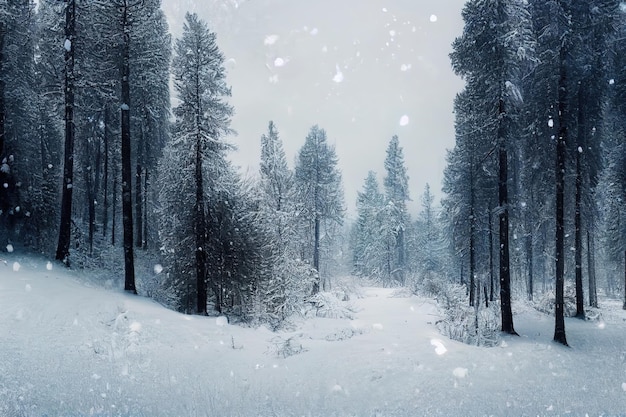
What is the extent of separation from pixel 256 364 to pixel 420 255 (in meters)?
52.6

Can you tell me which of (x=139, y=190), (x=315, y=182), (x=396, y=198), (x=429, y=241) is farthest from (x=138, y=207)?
(x=429, y=241)

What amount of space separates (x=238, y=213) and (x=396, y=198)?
113 ft

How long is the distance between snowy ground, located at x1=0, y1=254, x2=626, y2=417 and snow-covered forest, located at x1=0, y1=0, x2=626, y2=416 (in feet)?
0.21

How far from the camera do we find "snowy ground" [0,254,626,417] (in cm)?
696

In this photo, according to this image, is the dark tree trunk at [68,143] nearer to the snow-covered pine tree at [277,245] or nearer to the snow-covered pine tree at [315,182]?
the snow-covered pine tree at [277,245]

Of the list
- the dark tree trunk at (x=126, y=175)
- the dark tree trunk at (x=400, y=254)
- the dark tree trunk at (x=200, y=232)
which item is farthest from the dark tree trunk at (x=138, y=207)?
the dark tree trunk at (x=400, y=254)

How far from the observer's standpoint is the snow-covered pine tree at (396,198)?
4938 cm

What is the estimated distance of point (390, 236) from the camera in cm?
4891

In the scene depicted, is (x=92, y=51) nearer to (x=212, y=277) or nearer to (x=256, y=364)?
(x=212, y=277)

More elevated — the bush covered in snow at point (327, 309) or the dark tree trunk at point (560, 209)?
the dark tree trunk at point (560, 209)

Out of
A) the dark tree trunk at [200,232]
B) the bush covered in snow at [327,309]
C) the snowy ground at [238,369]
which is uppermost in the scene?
the dark tree trunk at [200,232]

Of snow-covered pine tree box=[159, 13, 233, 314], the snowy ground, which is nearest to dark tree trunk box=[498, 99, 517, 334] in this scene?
the snowy ground

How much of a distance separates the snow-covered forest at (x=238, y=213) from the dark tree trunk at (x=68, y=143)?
5cm

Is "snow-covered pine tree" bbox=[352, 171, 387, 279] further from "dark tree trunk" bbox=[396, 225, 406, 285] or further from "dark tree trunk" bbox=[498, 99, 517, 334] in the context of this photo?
"dark tree trunk" bbox=[498, 99, 517, 334]
